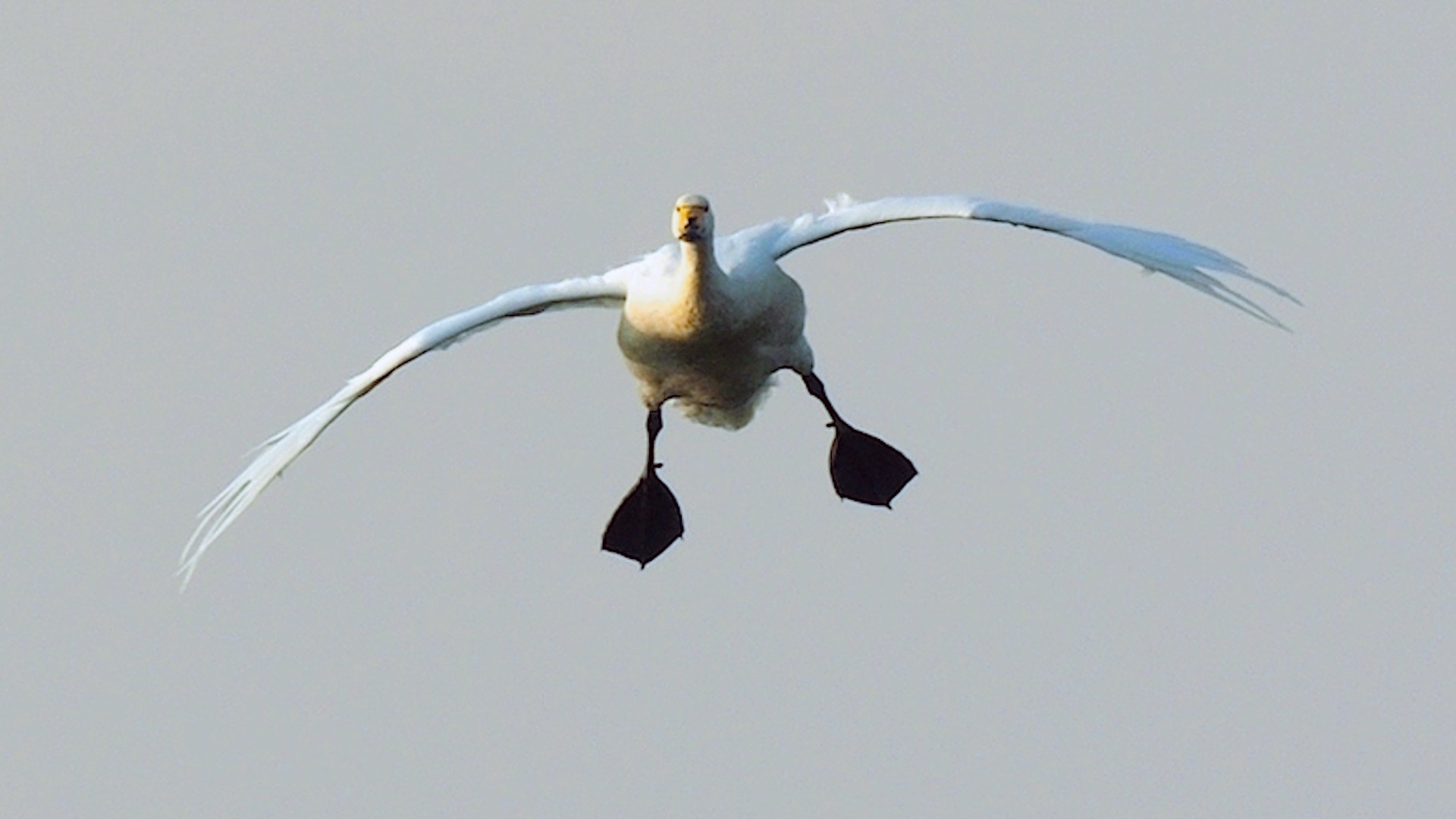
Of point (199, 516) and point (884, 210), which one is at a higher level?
point (884, 210)

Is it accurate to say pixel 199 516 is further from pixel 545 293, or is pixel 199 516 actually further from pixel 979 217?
pixel 979 217

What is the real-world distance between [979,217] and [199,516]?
444 cm

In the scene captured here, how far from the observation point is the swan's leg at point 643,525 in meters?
22.1

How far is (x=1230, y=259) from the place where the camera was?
19.8 m

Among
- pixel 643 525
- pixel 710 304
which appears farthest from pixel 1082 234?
pixel 643 525

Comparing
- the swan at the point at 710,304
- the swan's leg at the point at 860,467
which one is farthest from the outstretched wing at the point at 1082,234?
the swan's leg at the point at 860,467

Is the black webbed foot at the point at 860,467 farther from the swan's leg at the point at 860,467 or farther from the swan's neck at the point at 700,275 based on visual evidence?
the swan's neck at the point at 700,275

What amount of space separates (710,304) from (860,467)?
2.48 meters

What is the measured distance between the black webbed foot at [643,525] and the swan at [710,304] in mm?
853

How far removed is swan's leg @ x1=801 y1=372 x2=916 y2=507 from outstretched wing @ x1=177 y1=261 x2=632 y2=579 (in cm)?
200

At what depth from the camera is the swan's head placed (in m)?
19.9

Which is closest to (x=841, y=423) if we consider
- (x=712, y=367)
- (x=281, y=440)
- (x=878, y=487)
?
(x=878, y=487)

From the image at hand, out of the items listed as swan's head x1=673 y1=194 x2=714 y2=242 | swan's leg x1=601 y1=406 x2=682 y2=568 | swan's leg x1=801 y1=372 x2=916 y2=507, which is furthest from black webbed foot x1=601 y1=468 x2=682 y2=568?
swan's head x1=673 y1=194 x2=714 y2=242

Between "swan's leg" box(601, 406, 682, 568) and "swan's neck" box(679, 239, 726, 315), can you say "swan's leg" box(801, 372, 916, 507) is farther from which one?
"swan's neck" box(679, 239, 726, 315)
